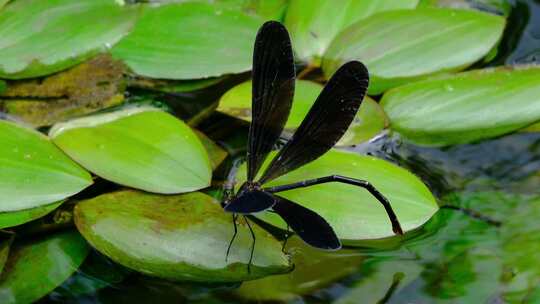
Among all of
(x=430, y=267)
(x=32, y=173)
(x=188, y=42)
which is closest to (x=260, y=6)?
(x=188, y=42)

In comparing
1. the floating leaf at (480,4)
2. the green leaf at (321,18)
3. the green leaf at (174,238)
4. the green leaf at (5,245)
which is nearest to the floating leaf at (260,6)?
the green leaf at (321,18)

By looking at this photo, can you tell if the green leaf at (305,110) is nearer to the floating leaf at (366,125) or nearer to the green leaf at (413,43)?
the floating leaf at (366,125)

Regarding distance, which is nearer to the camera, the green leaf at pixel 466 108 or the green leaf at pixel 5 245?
the green leaf at pixel 5 245

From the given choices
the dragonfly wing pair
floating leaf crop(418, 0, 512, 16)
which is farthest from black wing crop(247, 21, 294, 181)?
floating leaf crop(418, 0, 512, 16)

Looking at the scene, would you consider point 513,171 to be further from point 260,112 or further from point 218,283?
point 218,283

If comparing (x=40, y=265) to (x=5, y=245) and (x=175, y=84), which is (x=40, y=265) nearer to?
(x=5, y=245)

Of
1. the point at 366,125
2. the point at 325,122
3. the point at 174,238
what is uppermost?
the point at 325,122

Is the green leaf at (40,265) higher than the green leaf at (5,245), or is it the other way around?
the green leaf at (5,245)
